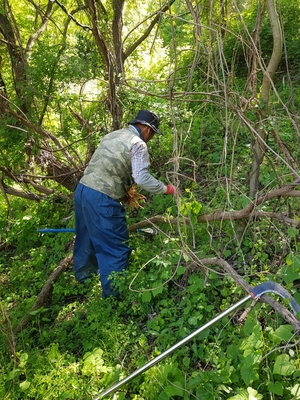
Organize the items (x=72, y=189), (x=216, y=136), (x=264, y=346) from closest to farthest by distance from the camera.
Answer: (x=264, y=346) → (x=72, y=189) → (x=216, y=136)

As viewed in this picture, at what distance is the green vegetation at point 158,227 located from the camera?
2199 mm

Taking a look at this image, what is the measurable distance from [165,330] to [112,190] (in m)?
1.32

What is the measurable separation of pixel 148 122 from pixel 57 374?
7.19 feet

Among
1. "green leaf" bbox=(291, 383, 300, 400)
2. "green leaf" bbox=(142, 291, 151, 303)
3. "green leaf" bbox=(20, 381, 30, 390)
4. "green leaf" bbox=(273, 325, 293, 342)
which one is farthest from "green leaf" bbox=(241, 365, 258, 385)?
"green leaf" bbox=(20, 381, 30, 390)

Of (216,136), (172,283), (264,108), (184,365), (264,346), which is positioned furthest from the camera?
(216,136)

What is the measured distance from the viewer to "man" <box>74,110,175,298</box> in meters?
3.30

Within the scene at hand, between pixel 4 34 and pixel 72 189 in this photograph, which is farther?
pixel 72 189

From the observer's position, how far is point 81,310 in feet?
11.1

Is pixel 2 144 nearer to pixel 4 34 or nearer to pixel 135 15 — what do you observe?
pixel 4 34

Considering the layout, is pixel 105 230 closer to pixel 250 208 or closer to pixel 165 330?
pixel 165 330

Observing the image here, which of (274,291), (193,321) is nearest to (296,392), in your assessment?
(274,291)

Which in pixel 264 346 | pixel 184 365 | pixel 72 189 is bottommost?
pixel 184 365

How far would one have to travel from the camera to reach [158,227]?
11.3 ft

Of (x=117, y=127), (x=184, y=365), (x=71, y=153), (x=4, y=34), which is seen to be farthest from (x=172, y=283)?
(x=4, y=34)
